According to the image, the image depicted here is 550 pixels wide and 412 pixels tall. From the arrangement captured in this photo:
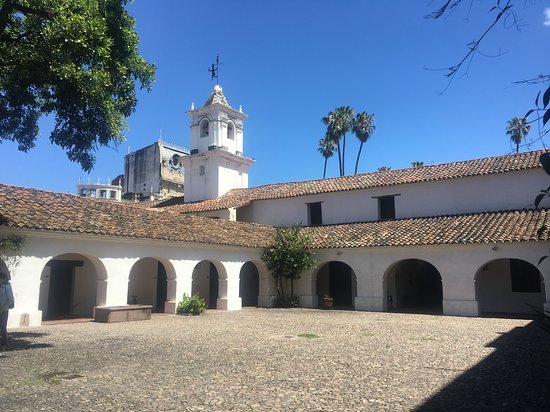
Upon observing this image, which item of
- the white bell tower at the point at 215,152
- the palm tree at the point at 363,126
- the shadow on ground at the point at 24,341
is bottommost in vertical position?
the shadow on ground at the point at 24,341

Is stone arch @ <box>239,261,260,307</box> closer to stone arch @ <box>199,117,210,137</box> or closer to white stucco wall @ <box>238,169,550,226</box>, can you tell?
white stucco wall @ <box>238,169,550,226</box>

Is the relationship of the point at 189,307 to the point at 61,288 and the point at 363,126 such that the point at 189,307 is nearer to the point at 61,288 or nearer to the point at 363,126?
the point at 61,288

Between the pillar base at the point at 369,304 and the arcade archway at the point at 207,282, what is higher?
the arcade archway at the point at 207,282

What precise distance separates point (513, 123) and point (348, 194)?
25140 millimetres

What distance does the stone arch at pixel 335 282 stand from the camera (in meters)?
23.4

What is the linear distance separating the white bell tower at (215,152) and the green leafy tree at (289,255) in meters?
9.54

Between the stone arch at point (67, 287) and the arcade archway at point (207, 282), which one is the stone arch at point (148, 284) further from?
the arcade archway at point (207, 282)

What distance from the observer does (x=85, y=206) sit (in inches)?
642

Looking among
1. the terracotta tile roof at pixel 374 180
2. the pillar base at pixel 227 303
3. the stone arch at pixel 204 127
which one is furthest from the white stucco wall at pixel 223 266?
the stone arch at pixel 204 127

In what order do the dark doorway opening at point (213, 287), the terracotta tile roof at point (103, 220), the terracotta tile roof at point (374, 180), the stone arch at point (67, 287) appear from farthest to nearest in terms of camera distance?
the dark doorway opening at point (213, 287) < the terracotta tile roof at point (374, 180) < the stone arch at point (67, 287) < the terracotta tile roof at point (103, 220)

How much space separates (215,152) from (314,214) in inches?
338

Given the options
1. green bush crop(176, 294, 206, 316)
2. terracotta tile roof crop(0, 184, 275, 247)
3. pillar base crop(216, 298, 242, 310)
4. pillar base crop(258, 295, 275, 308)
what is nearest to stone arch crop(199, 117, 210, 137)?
terracotta tile roof crop(0, 184, 275, 247)

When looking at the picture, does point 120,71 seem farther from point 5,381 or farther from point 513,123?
point 513,123

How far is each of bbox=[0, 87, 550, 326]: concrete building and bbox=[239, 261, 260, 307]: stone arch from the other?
0.07 meters
